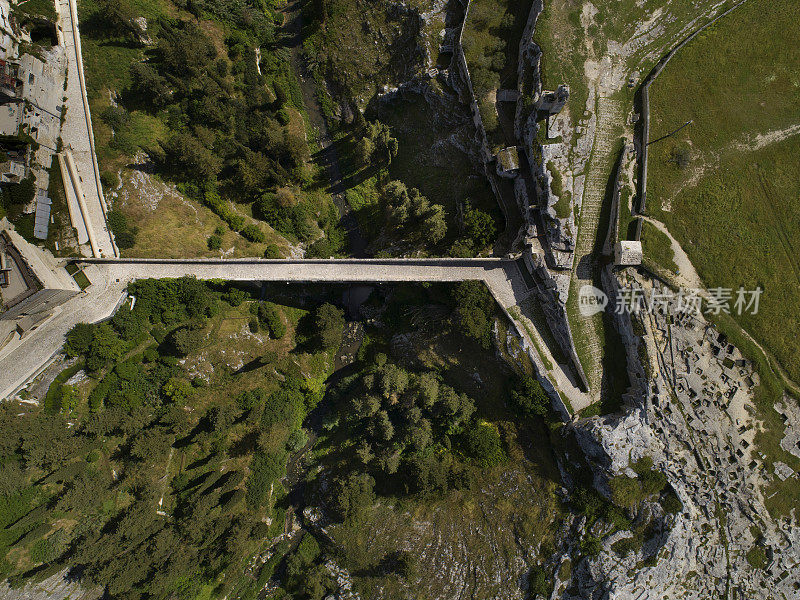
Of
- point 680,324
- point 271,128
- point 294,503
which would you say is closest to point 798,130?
point 680,324

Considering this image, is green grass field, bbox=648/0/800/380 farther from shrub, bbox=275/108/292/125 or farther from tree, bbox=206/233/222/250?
tree, bbox=206/233/222/250

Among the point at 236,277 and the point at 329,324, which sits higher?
the point at 236,277

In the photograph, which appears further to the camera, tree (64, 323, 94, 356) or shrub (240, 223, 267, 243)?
shrub (240, 223, 267, 243)

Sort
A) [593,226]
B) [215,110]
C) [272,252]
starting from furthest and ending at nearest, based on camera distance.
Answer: [272,252]
[215,110]
[593,226]

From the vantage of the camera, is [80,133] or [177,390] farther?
[177,390]

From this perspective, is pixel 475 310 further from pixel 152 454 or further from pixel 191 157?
pixel 152 454

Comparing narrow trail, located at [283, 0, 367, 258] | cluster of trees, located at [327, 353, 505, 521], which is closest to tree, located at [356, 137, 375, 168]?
narrow trail, located at [283, 0, 367, 258]

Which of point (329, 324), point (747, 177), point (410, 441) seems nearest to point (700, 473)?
point (410, 441)
